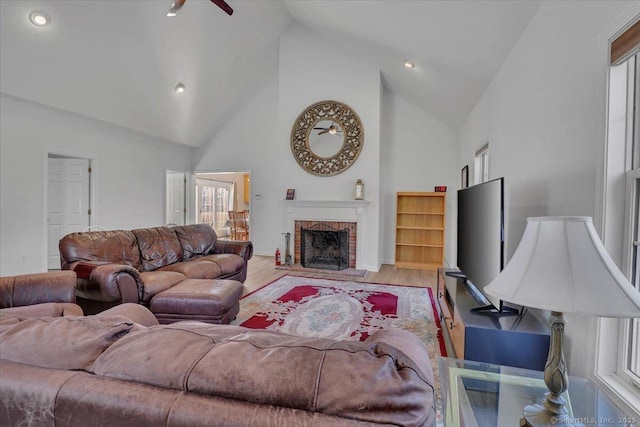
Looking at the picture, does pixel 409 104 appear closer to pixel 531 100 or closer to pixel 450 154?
pixel 450 154

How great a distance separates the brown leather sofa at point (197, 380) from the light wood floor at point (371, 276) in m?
3.65

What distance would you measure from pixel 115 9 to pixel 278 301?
4.12 m

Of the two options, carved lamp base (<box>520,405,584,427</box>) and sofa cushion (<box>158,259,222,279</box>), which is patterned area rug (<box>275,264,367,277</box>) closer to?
sofa cushion (<box>158,259,222,279</box>)

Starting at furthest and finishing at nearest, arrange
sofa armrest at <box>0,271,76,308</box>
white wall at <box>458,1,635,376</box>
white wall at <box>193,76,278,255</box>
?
white wall at <box>193,76,278,255</box>
sofa armrest at <box>0,271,76,308</box>
white wall at <box>458,1,635,376</box>

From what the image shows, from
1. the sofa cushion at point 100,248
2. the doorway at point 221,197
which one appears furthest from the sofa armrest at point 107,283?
the doorway at point 221,197

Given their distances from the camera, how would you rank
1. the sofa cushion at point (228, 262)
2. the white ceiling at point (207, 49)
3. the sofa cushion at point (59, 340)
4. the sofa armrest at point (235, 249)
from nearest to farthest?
1. the sofa cushion at point (59, 340)
2. the white ceiling at point (207, 49)
3. the sofa cushion at point (228, 262)
4. the sofa armrest at point (235, 249)

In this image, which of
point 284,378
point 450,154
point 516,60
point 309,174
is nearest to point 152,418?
point 284,378

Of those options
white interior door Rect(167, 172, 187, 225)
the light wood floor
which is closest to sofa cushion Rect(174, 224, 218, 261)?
the light wood floor

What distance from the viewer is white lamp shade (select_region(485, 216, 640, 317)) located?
0.84 metres

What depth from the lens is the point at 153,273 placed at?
3.20m

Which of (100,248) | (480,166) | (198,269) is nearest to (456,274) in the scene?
(480,166)

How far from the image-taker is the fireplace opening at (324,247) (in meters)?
5.74

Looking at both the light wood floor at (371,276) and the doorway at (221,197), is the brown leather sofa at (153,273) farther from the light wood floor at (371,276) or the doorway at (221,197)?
the doorway at (221,197)

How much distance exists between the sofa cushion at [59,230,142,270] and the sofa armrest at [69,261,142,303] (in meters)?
0.30
